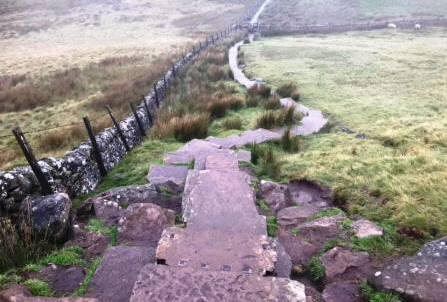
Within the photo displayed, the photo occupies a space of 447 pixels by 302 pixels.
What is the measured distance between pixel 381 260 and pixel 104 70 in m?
19.5

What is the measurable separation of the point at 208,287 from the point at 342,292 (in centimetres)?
121

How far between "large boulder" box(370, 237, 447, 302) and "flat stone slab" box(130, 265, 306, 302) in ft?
2.66

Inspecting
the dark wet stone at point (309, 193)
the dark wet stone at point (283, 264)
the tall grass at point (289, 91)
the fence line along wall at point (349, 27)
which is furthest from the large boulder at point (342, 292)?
the fence line along wall at point (349, 27)

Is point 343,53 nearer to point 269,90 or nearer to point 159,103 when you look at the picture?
point 269,90

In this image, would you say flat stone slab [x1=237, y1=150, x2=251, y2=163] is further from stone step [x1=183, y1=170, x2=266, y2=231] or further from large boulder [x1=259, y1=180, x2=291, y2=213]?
stone step [x1=183, y1=170, x2=266, y2=231]

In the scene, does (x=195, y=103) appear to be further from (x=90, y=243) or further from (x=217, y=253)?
(x=217, y=253)

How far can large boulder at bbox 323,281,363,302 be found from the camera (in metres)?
3.11

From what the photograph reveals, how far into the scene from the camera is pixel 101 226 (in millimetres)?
4227

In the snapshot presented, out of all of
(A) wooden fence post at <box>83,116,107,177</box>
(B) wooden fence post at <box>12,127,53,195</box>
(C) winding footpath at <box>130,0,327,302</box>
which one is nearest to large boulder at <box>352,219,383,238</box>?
(C) winding footpath at <box>130,0,327,302</box>

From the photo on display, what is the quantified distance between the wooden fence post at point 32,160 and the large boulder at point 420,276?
4.18 meters

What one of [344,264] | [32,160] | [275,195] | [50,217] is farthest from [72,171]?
[344,264]

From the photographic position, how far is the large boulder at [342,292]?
122 inches

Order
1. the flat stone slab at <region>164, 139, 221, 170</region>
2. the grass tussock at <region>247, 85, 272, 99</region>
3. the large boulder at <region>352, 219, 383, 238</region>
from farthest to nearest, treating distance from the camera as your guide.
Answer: the grass tussock at <region>247, 85, 272, 99</region>
the flat stone slab at <region>164, 139, 221, 170</region>
the large boulder at <region>352, 219, 383, 238</region>

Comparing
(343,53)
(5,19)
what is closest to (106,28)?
(5,19)
